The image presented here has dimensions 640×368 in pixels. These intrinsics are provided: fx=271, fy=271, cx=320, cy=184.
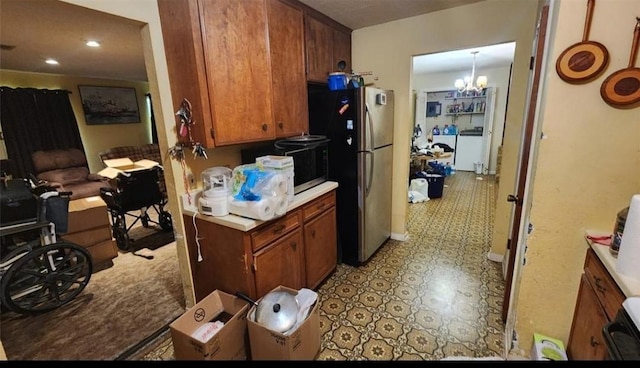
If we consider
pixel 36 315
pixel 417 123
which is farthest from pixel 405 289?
pixel 417 123

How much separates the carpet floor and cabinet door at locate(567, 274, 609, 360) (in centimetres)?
243

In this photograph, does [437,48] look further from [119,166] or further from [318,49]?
[119,166]

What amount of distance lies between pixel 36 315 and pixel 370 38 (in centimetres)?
382

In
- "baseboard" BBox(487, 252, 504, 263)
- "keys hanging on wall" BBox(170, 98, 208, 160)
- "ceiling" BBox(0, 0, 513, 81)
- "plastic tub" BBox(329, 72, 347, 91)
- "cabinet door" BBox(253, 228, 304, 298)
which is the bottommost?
"baseboard" BBox(487, 252, 504, 263)

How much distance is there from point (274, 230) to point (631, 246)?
165 cm

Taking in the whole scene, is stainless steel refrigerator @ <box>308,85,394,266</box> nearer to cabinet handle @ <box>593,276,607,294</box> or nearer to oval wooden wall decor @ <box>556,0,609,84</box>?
oval wooden wall decor @ <box>556,0,609,84</box>

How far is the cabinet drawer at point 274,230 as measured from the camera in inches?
65.7

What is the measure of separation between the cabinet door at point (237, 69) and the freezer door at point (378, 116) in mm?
852

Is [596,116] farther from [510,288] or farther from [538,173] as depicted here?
[510,288]

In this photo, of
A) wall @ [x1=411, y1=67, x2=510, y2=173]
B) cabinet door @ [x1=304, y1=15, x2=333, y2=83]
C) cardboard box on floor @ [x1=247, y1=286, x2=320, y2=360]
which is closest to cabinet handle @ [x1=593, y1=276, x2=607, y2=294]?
cardboard box on floor @ [x1=247, y1=286, x2=320, y2=360]

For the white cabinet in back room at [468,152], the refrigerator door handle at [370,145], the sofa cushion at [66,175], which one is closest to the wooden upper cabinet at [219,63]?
the refrigerator door handle at [370,145]

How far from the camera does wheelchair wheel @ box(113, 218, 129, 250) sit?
3158 mm

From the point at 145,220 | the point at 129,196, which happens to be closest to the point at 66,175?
the point at 145,220

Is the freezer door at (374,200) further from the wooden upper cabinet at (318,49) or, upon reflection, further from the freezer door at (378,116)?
the wooden upper cabinet at (318,49)
